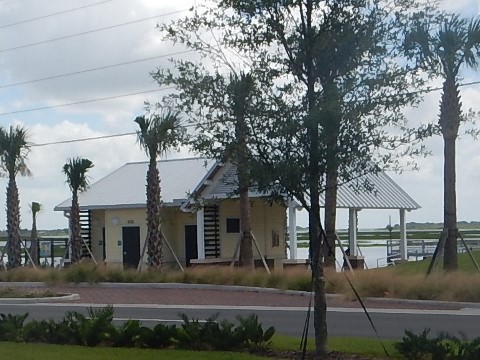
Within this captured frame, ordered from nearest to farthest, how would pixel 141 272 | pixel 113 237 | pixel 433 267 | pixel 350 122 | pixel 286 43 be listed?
1. pixel 350 122
2. pixel 286 43
3. pixel 433 267
4. pixel 141 272
5. pixel 113 237

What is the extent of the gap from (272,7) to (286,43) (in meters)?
0.51

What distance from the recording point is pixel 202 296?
25.9 meters

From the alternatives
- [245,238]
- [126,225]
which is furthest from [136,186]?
[245,238]

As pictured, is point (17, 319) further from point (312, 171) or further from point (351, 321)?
point (351, 321)

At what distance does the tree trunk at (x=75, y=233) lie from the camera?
118 ft

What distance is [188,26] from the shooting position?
12.7 meters

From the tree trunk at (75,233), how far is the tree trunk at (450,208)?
15491 millimetres

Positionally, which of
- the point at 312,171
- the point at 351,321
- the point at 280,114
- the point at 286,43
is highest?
the point at 286,43

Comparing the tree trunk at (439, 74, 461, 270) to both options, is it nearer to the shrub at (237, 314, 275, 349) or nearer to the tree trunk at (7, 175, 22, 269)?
the shrub at (237, 314, 275, 349)

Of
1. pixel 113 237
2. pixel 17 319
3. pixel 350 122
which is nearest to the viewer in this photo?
pixel 350 122

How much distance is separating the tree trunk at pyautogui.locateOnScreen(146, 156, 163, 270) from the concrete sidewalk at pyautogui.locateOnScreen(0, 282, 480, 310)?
241cm

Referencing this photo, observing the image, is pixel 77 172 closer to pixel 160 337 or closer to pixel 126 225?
pixel 126 225

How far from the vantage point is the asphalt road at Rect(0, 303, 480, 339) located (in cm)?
1691

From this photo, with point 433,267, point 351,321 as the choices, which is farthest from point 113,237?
point 351,321
